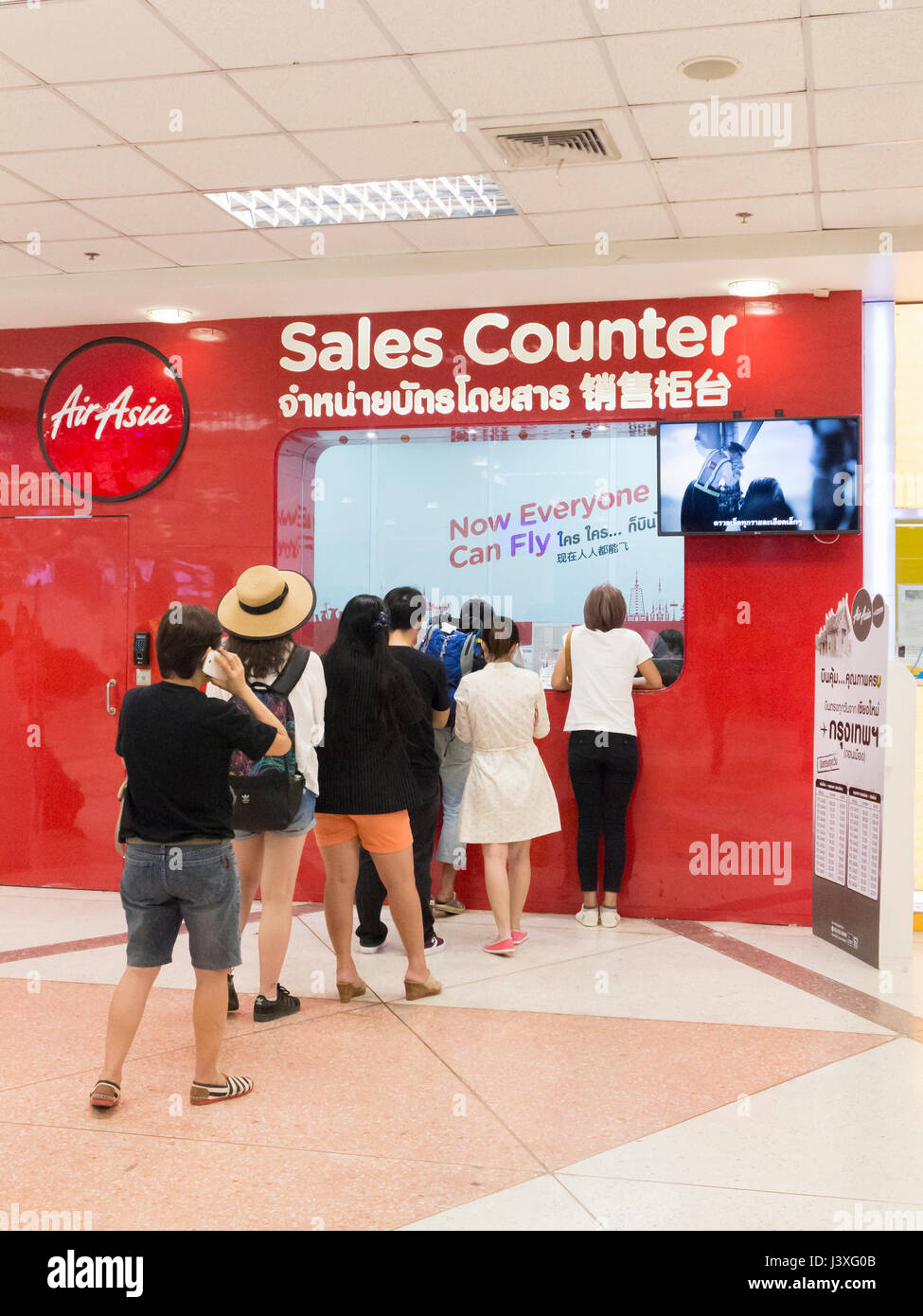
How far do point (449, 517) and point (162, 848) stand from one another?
11.0 ft

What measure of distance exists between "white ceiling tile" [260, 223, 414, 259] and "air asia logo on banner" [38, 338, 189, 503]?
1.30 meters

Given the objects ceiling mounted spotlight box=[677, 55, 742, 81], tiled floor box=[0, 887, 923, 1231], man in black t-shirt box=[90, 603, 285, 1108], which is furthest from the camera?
ceiling mounted spotlight box=[677, 55, 742, 81]

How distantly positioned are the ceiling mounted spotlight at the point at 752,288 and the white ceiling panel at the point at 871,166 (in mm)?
897

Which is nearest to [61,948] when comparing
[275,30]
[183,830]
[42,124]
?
[183,830]

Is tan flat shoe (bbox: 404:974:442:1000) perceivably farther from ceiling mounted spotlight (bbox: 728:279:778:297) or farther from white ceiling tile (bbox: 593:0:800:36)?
ceiling mounted spotlight (bbox: 728:279:778:297)

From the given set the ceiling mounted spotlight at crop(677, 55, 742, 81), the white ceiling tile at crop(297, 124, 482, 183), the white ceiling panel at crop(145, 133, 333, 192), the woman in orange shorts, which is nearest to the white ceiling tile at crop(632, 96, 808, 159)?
the ceiling mounted spotlight at crop(677, 55, 742, 81)

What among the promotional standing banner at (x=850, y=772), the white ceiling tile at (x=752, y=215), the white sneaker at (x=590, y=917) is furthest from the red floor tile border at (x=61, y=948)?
the white ceiling tile at (x=752, y=215)

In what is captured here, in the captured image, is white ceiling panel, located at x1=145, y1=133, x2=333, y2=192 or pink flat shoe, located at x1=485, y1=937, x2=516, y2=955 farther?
pink flat shoe, located at x1=485, y1=937, x2=516, y2=955

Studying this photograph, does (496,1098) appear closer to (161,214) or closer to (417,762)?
(417,762)

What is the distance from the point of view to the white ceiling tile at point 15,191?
4739 millimetres

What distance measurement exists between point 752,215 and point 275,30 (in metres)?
2.26

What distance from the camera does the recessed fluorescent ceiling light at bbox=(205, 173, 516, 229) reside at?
16.0 feet

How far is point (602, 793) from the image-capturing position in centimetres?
569
